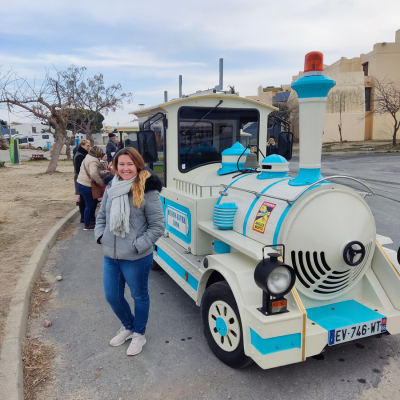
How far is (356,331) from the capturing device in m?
2.68

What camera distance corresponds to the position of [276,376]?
2.82 metres

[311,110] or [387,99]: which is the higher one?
[387,99]

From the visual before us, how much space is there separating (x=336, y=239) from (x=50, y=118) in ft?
55.0

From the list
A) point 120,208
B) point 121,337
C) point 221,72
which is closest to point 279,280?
point 120,208

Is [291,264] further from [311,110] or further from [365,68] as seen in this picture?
[365,68]

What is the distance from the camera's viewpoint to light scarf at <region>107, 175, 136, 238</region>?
281cm

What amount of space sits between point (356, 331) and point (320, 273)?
1.59 feet

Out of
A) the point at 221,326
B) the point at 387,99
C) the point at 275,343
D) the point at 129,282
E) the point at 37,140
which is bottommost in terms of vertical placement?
the point at 221,326

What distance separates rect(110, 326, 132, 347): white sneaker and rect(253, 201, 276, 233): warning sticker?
1.56 m

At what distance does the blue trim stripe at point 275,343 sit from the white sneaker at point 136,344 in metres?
1.18

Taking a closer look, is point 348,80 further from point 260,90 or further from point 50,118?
point 50,118

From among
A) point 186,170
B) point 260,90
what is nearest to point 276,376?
point 186,170

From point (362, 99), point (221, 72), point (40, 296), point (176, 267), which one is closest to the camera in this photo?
point (176, 267)

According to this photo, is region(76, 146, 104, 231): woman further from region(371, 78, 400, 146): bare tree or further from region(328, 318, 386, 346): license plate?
region(371, 78, 400, 146): bare tree
